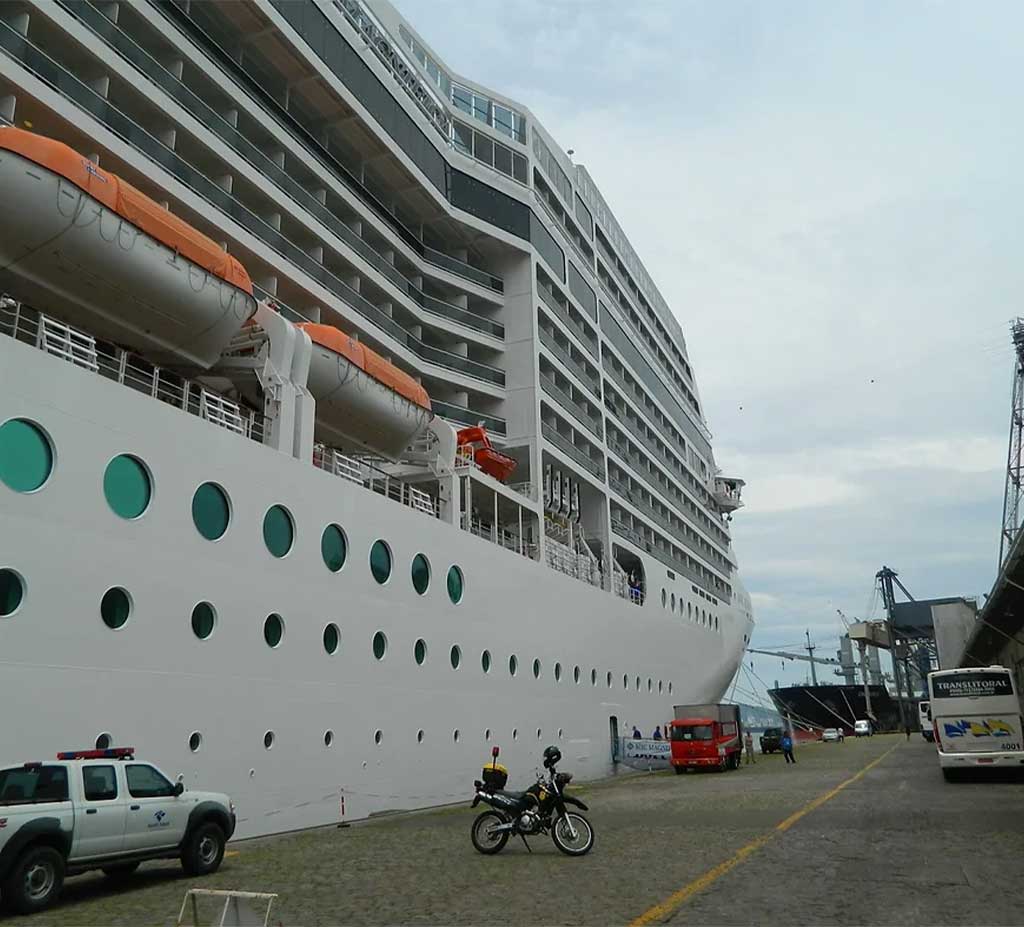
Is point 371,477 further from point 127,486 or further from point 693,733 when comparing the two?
point 693,733

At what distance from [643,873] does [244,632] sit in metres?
7.11

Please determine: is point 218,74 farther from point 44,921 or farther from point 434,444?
point 44,921

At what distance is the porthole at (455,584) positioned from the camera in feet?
63.9

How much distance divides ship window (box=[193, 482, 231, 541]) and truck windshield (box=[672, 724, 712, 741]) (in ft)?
62.7

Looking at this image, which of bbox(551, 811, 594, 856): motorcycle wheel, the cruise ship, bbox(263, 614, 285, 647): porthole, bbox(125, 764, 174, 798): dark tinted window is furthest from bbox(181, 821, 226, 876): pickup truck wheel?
bbox(263, 614, 285, 647): porthole

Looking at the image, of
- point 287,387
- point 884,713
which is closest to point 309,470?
point 287,387

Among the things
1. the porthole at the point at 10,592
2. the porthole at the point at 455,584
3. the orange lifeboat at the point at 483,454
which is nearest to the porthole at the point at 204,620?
the porthole at the point at 10,592

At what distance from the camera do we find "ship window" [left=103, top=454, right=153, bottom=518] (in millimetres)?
11617

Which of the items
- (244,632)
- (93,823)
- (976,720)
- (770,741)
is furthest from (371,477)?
(770,741)

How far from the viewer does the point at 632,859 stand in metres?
10.1

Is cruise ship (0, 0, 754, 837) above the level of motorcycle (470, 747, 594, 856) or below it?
above

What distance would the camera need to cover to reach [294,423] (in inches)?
632

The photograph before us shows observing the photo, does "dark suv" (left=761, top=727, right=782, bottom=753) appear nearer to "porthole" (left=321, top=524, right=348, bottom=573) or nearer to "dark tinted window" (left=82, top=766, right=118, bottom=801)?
"porthole" (left=321, top=524, right=348, bottom=573)

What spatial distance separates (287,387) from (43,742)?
7.57 m
